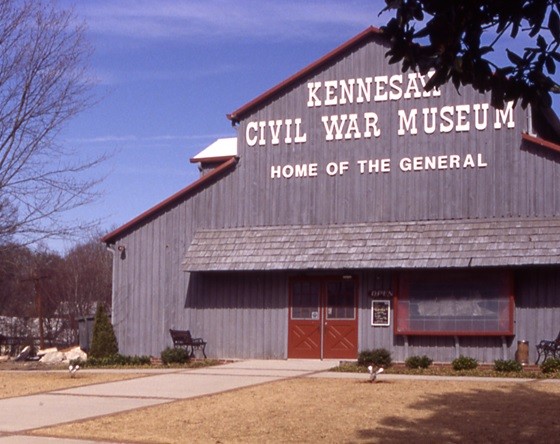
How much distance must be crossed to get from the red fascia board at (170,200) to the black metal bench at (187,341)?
3.33 metres

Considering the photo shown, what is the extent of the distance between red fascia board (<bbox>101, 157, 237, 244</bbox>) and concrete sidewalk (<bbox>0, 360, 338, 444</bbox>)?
17.7ft

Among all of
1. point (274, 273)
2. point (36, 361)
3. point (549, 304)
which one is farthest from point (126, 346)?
point (549, 304)

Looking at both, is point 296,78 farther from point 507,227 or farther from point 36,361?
point 36,361

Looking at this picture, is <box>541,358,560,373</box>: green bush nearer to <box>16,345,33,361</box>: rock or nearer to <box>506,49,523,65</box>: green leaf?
<box>506,49,523,65</box>: green leaf

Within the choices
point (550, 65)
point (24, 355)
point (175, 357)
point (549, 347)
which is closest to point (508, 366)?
point (549, 347)

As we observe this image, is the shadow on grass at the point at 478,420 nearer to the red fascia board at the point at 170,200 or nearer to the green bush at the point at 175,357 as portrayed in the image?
the green bush at the point at 175,357

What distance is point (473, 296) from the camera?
23984mm

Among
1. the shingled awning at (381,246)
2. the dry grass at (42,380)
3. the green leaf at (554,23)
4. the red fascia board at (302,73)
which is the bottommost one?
the dry grass at (42,380)

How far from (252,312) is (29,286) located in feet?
69.4

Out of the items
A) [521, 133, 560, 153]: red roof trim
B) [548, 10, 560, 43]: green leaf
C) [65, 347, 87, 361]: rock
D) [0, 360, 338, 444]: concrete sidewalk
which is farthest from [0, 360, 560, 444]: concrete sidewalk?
[548, 10, 560, 43]: green leaf

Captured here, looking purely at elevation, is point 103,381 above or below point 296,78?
below

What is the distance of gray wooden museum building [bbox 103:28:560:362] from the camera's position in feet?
78.0

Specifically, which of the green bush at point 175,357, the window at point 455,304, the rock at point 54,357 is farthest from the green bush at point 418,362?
the rock at point 54,357

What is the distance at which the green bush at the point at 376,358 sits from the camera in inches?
880
